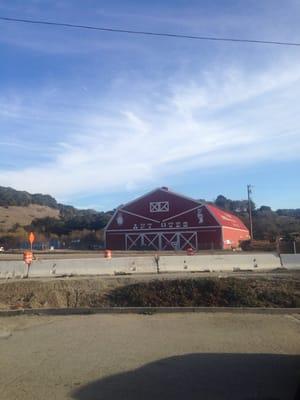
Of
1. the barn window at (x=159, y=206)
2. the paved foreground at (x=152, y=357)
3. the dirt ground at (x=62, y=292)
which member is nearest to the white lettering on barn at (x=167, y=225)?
the barn window at (x=159, y=206)

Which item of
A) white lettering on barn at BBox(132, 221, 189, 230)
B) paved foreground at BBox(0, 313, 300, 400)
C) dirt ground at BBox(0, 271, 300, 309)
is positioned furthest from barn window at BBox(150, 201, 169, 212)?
paved foreground at BBox(0, 313, 300, 400)

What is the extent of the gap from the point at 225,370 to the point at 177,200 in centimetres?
6391

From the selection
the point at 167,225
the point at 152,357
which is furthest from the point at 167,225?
the point at 152,357

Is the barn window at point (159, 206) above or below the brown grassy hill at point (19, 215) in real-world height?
below

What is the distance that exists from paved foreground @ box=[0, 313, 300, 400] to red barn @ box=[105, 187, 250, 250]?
5612cm

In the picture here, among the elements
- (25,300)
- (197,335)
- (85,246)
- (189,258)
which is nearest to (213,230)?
(85,246)

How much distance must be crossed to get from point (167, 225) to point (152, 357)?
2476 inches

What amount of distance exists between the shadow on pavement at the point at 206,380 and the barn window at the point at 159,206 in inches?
2491

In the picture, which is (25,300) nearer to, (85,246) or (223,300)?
(223,300)

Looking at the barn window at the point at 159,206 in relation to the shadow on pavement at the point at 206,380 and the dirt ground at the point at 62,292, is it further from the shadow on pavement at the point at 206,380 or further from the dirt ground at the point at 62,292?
the shadow on pavement at the point at 206,380

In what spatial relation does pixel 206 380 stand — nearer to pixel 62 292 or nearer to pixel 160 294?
pixel 160 294

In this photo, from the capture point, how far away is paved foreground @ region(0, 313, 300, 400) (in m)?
7.33

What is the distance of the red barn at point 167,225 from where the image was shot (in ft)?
230

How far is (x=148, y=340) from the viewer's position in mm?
10945
